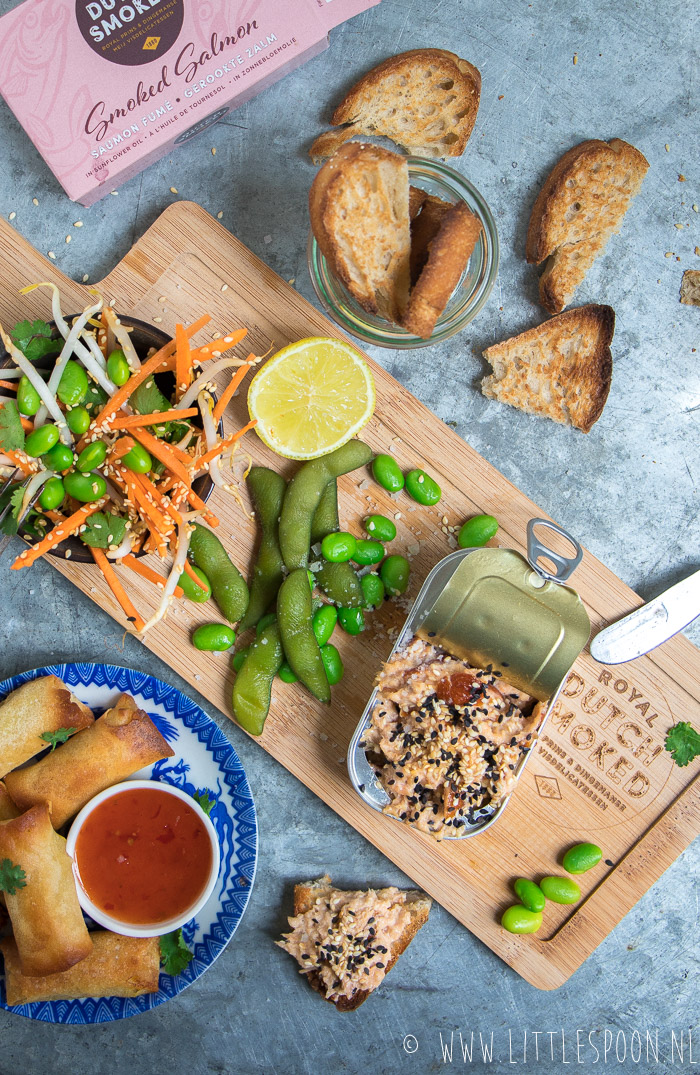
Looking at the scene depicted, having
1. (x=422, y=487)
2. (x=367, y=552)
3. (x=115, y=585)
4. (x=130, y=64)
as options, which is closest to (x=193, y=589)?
(x=115, y=585)

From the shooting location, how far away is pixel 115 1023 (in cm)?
285

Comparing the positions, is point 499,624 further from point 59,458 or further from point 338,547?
point 59,458

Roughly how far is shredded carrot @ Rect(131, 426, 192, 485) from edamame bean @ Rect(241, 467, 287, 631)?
0.40 metres

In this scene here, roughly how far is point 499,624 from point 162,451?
126cm

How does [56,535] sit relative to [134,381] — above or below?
below

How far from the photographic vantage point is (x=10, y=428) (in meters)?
2.21

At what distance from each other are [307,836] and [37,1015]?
1170 millimetres

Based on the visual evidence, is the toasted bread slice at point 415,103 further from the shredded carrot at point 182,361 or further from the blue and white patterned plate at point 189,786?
the blue and white patterned plate at point 189,786

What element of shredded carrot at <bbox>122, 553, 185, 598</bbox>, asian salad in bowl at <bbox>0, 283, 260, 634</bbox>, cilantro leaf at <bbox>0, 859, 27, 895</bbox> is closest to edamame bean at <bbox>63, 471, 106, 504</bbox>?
asian salad in bowl at <bbox>0, 283, 260, 634</bbox>

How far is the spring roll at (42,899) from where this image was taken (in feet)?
8.07

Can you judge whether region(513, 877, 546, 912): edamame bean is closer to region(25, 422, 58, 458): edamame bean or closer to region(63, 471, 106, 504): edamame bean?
region(63, 471, 106, 504): edamame bean

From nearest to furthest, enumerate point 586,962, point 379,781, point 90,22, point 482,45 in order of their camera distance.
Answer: point 90,22 < point 379,781 < point 482,45 < point 586,962

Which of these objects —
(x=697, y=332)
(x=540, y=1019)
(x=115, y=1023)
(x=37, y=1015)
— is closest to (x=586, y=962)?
(x=540, y=1019)

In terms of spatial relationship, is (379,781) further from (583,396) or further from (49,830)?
(583,396)
